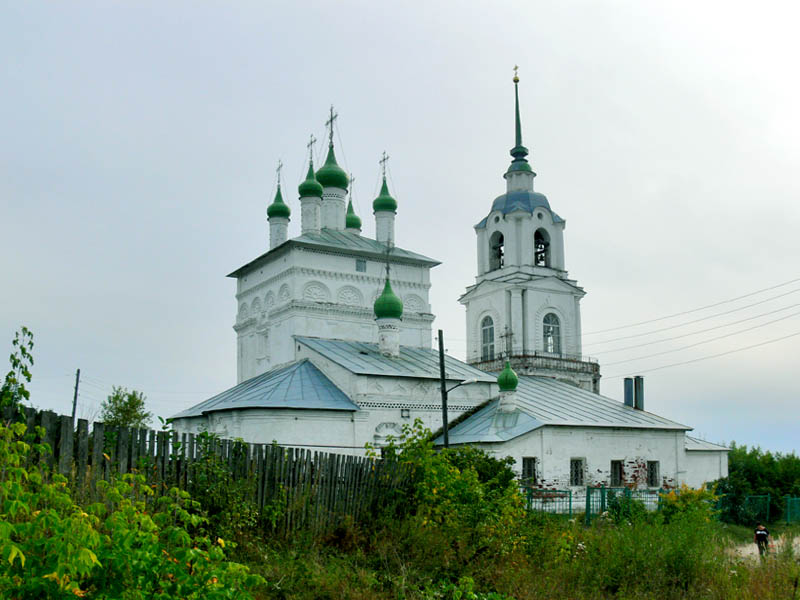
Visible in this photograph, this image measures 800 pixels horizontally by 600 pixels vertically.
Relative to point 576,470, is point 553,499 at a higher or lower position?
lower

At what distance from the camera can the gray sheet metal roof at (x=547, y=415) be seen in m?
21.9

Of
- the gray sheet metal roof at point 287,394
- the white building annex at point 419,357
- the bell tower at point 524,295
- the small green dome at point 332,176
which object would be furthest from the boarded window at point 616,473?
the small green dome at point 332,176

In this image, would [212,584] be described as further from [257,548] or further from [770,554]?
[770,554]

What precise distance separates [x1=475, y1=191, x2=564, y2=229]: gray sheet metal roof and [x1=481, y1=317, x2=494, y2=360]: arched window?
4260mm

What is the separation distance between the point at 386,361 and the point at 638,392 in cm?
971

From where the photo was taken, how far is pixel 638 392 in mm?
28125

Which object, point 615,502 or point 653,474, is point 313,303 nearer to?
point 615,502

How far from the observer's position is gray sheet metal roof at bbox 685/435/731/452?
26862 millimetres

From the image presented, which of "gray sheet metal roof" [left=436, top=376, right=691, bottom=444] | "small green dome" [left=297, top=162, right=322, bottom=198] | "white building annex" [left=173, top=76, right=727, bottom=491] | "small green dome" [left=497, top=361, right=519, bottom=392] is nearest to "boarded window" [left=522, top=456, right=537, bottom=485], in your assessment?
"white building annex" [left=173, top=76, right=727, bottom=491]

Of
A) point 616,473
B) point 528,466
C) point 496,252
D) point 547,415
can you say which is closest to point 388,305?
point 547,415

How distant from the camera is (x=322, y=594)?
695cm

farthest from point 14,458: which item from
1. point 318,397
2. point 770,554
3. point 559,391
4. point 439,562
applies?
point 559,391

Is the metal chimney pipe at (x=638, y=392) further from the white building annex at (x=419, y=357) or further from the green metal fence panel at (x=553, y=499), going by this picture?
the green metal fence panel at (x=553, y=499)

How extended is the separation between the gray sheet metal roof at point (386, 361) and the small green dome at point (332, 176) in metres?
6.27
